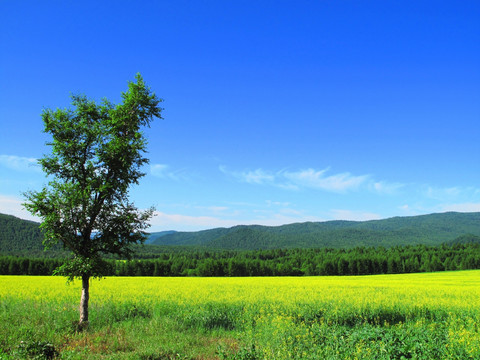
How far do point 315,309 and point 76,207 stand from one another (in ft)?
40.9

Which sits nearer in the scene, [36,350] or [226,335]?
[36,350]

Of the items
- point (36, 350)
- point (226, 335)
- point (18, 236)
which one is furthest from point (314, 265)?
point (18, 236)

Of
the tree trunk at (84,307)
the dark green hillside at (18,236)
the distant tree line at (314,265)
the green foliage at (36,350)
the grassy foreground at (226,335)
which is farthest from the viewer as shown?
the dark green hillside at (18,236)

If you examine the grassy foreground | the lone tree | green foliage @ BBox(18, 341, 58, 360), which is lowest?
the grassy foreground

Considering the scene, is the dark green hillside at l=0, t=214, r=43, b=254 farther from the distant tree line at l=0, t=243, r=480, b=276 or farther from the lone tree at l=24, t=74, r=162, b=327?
the lone tree at l=24, t=74, r=162, b=327

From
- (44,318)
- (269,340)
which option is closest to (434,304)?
(269,340)

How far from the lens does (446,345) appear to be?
30.0ft

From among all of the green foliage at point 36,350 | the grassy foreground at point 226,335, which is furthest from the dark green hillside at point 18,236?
the green foliage at point 36,350

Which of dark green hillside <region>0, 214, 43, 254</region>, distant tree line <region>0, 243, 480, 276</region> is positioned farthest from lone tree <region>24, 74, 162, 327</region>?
dark green hillside <region>0, 214, 43, 254</region>

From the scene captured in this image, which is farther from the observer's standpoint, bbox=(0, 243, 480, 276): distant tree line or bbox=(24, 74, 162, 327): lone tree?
bbox=(0, 243, 480, 276): distant tree line

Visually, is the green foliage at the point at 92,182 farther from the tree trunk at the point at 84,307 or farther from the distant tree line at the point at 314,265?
the distant tree line at the point at 314,265

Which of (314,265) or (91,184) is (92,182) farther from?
(314,265)

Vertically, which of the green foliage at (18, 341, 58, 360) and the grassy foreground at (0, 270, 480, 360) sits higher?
the green foliage at (18, 341, 58, 360)

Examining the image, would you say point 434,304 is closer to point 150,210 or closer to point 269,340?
point 269,340
